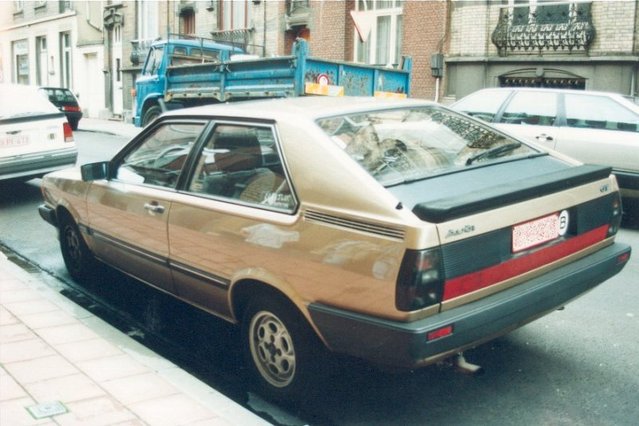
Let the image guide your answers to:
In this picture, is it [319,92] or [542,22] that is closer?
[319,92]

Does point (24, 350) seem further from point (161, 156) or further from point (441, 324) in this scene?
point (441, 324)

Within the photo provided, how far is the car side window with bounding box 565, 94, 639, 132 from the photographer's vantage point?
8.60 m

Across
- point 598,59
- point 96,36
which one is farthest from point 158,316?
point 96,36

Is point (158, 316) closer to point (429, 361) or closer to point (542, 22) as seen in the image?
point (429, 361)

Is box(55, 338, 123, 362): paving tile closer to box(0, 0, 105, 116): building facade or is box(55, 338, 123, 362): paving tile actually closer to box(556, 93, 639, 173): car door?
box(556, 93, 639, 173): car door

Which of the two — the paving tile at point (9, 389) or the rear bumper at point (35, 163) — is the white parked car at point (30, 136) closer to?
the rear bumper at point (35, 163)

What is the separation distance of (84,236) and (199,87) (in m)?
8.24

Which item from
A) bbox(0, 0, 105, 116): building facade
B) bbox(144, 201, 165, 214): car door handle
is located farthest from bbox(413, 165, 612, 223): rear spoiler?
bbox(0, 0, 105, 116): building facade

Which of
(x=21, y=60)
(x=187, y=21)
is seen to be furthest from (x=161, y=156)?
(x=21, y=60)

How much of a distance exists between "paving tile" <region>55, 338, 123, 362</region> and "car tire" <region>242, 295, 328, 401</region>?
824mm

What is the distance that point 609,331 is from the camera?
496 cm

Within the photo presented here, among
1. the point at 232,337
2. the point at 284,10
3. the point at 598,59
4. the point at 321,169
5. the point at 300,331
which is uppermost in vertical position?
the point at 284,10

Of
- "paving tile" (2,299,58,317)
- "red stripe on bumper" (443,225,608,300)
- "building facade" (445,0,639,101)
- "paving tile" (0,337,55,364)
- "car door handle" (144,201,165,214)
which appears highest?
"building facade" (445,0,639,101)

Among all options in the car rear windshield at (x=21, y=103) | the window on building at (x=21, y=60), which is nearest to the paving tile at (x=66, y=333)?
the car rear windshield at (x=21, y=103)
